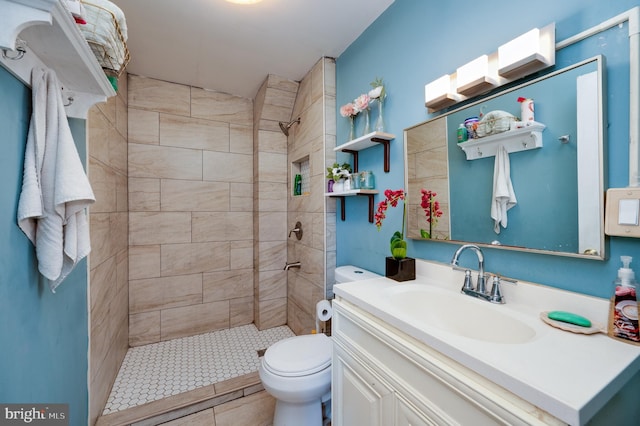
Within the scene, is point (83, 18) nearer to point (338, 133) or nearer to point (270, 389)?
point (338, 133)

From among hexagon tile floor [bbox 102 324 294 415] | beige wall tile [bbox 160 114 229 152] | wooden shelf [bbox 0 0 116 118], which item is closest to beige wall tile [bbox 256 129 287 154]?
beige wall tile [bbox 160 114 229 152]

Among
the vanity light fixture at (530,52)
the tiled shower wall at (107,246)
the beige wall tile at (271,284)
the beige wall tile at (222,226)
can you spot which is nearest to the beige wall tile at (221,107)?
the tiled shower wall at (107,246)

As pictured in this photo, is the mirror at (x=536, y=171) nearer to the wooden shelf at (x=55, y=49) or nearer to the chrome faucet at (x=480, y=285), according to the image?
the chrome faucet at (x=480, y=285)

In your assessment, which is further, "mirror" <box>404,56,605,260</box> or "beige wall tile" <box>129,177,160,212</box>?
"beige wall tile" <box>129,177,160,212</box>

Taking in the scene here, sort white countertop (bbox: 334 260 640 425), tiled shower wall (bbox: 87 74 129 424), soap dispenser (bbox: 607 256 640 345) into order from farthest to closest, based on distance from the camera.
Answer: tiled shower wall (bbox: 87 74 129 424), soap dispenser (bbox: 607 256 640 345), white countertop (bbox: 334 260 640 425)

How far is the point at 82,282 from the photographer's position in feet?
4.04

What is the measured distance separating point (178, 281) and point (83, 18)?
2248 mm

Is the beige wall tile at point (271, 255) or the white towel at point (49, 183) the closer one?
the white towel at point (49, 183)

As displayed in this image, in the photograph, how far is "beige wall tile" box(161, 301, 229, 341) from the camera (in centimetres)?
250

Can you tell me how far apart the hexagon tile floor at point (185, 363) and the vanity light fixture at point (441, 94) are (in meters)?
2.19

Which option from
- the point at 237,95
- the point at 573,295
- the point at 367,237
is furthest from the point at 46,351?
the point at 237,95

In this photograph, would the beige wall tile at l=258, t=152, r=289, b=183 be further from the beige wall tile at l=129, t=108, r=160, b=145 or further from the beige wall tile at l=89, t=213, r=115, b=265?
the beige wall tile at l=89, t=213, r=115, b=265

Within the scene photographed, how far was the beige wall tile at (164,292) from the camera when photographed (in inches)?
94.2

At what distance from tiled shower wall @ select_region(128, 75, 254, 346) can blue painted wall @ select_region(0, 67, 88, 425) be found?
1.49 m
